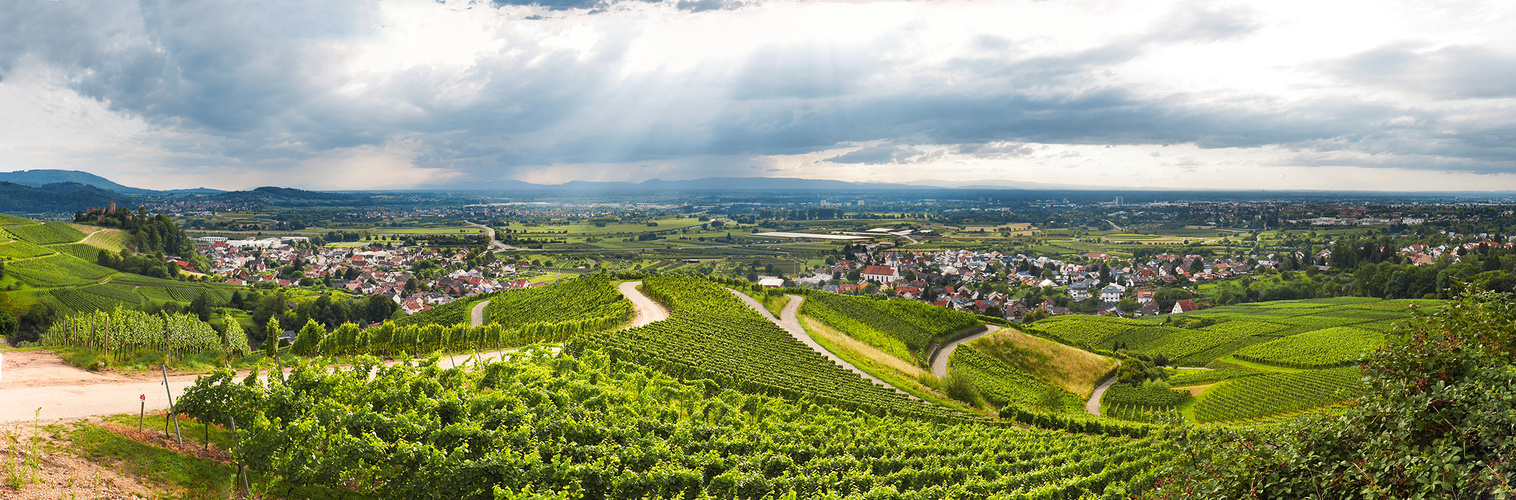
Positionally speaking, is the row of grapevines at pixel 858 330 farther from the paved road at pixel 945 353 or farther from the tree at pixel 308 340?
the tree at pixel 308 340

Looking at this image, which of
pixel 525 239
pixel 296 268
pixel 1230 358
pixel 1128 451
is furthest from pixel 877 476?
pixel 525 239

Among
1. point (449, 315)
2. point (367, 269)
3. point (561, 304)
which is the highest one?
point (561, 304)

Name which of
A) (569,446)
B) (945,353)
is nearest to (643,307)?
(945,353)

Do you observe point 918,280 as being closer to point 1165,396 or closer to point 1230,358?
point 1230,358

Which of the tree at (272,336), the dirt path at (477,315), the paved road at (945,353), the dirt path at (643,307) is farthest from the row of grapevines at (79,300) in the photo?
the paved road at (945,353)

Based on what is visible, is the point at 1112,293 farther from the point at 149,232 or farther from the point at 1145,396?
the point at 149,232
